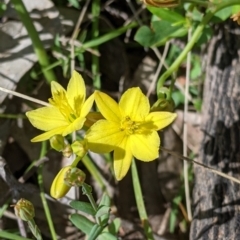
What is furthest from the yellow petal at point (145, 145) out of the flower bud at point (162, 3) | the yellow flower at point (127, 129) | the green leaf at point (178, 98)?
the green leaf at point (178, 98)

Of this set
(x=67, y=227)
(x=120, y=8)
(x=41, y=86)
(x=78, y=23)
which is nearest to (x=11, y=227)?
(x=67, y=227)

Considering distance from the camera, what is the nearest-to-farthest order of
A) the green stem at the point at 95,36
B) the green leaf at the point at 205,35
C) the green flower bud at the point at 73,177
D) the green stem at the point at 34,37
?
the green flower bud at the point at 73,177, the green stem at the point at 34,37, the green leaf at the point at 205,35, the green stem at the point at 95,36

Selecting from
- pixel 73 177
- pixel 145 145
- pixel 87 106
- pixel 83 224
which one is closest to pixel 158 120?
pixel 145 145

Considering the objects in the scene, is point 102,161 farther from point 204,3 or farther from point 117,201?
point 204,3

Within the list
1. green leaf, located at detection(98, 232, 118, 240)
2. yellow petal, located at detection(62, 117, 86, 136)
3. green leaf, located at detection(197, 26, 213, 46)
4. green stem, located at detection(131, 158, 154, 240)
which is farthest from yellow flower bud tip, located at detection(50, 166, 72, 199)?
green leaf, located at detection(197, 26, 213, 46)

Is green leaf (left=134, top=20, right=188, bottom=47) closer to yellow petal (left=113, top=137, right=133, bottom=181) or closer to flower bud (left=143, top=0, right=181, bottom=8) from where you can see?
flower bud (left=143, top=0, right=181, bottom=8)

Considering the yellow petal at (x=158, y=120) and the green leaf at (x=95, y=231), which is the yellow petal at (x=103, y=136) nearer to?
the yellow petal at (x=158, y=120)
